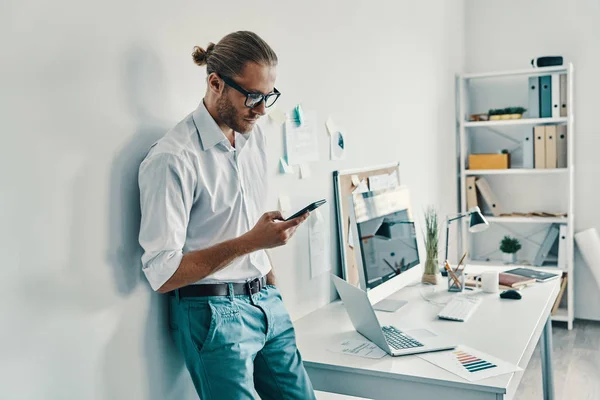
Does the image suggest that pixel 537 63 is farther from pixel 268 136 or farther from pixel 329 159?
pixel 268 136

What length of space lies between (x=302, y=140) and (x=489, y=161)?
241 centimetres

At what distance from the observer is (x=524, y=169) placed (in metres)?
4.22

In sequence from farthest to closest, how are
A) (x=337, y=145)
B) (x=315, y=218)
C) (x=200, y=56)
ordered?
(x=337, y=145) → (x=315, y=218) → (x=200, y=56)

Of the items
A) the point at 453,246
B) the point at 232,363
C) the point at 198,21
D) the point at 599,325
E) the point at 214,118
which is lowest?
the point at 599,325

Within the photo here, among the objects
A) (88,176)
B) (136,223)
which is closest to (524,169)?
(136,223)

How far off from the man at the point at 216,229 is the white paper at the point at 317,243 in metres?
0.66

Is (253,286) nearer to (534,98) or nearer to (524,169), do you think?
(524,169)

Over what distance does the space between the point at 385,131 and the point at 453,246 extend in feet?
4.96

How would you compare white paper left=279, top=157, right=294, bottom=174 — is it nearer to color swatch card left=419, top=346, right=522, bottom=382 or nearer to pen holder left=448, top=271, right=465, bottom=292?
color swatch card left=419, top=346, right=522, bottom=382

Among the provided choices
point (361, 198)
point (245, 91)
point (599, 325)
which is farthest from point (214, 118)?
point (599, 325)

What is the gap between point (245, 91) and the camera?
5.10 feet

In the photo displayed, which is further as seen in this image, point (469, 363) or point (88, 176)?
point (469, 363)

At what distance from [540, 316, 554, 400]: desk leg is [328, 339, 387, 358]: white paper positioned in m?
1.21

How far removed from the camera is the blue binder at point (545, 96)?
13.7ft
